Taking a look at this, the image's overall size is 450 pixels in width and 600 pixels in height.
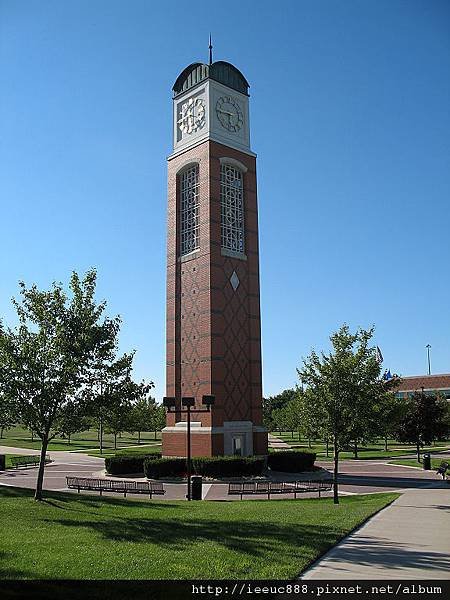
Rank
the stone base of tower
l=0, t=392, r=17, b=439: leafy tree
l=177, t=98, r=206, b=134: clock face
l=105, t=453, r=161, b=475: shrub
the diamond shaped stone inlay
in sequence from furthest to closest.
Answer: l=177, t=98, r=206, b=134: clock face
the diamond shaped stone inlay
the stone base of tower
l=105, t=453, r=161, b=475: shrub
l=0, t=392, r=17, b=439: leafy tree

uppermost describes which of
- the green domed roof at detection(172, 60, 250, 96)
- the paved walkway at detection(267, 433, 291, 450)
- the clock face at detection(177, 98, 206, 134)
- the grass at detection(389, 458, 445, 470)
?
the green domed roof at detection(172, 60, 250, 96)

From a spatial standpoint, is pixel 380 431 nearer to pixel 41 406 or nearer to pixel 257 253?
pixel 41 406

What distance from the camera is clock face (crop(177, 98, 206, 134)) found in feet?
138

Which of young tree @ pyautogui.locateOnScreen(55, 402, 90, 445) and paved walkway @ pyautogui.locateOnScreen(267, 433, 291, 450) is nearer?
young tree @ pyautogui.locateOnScreen(55, 402, 90, 445)

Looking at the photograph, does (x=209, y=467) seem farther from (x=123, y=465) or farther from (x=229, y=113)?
(x=229, y=113)

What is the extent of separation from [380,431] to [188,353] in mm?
19568

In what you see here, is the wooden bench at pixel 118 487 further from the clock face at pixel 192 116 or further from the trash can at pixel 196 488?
the clock face at pixel 192 116

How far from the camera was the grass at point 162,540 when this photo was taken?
9.02 m

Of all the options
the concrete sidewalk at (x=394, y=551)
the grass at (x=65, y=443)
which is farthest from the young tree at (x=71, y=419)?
the grass at (x=65, y=443)

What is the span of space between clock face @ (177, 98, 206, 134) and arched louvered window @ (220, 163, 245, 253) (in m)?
3.87

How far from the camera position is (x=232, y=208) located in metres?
41.7

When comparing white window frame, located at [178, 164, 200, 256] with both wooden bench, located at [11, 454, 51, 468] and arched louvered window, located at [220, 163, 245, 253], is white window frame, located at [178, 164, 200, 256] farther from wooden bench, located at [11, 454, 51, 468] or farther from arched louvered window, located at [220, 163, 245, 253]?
wooden bench, located at [11, 454, 51, 468]

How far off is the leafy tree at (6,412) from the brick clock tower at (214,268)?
Answer: 62.4 feet

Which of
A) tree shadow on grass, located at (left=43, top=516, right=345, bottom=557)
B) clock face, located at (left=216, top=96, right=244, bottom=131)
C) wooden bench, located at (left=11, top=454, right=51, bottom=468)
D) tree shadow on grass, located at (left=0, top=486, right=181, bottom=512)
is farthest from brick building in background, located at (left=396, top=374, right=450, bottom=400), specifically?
tree shadow on grass, located at (left=43, top=516, right=345, bottom=557)
